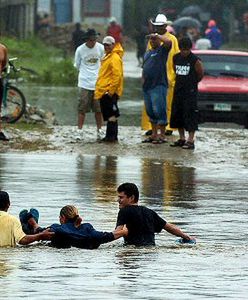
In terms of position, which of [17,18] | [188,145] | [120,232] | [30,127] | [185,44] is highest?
[185,44]

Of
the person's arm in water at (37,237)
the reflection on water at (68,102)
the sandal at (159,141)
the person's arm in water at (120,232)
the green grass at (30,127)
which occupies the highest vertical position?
the person's arm in water at (120,232)

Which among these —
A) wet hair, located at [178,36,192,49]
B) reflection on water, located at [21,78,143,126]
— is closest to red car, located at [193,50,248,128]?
reflection on water, located at [21,78,143,126]

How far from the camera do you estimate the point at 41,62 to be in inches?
1943

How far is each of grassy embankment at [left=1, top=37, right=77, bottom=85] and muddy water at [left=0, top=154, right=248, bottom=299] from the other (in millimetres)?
20916

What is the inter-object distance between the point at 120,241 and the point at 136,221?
77cm

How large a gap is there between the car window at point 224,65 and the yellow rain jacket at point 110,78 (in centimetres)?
616

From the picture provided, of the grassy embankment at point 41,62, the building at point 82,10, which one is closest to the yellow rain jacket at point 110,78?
the grassy embankment at point 41,62

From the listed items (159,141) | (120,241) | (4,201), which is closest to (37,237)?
(4,201)

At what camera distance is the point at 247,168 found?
2139cm

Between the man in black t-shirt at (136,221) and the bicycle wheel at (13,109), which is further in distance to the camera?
the bicycle wheel at (13,109)

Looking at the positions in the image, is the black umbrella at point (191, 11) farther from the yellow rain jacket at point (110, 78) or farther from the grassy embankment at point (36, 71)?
the yellow rain jacket at point (110, 78)

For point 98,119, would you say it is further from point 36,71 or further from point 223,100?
point 36,71

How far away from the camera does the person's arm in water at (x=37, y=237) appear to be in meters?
13.6

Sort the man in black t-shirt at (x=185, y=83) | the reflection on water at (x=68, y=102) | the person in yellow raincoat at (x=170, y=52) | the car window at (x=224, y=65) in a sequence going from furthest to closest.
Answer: the reflection on water at (x=68, y=102) → the car window at (x=224, y=65) → the person in yellow raincoat at (x=170, y=52) → the man in black t-shirt at (x=185, y=83)
